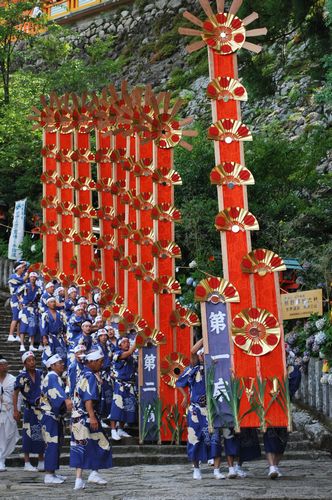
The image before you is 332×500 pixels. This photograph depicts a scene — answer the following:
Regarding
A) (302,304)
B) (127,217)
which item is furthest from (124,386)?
(127,217)

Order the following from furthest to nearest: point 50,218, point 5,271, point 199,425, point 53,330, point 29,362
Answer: point 5,271 → point 50,218 → point 53,330 → point 29,362 → point 199,425

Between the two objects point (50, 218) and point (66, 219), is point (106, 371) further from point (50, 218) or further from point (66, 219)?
point (50, 218)

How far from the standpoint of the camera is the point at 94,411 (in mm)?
9344

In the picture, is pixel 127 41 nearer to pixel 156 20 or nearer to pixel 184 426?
pixel 156 20

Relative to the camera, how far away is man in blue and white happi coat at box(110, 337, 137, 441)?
12.9 meters

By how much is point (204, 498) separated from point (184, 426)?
4962mm

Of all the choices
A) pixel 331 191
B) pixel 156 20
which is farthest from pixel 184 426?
pixel 156 20

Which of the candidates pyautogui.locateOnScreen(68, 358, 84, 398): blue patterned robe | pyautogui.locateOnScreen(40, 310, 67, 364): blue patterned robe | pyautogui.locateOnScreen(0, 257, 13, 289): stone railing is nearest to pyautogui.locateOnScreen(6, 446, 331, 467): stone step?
pyautogui.locateOnScreen(68, 358, 84, 398): blue patterned robe

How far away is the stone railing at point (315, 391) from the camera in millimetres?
12750

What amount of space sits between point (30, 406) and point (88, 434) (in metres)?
1.62

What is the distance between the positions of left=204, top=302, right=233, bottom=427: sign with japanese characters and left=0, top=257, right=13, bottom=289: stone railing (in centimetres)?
1414

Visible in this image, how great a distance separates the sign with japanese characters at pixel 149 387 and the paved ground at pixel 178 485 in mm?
1734

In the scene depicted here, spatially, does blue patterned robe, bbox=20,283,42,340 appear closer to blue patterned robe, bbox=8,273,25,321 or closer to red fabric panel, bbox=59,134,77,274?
blue patterned robe, bbox=8,273,25,321

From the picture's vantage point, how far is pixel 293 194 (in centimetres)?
1931
